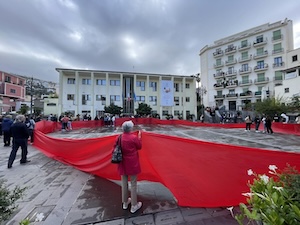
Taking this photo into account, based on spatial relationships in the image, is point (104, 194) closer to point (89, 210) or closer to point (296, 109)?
point (89, 210)

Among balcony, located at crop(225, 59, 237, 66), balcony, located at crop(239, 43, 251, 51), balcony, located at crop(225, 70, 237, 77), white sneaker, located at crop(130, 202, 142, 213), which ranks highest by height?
balcony, located at crop(239, 43, 251, 51)

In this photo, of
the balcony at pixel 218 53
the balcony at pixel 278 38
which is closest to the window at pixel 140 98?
the balcony at pixel 218 53

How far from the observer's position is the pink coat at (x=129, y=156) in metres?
2.67

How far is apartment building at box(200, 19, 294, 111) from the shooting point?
1404 inches

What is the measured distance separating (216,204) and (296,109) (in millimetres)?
19227

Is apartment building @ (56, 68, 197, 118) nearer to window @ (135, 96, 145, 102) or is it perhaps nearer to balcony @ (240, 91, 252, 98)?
window @ (135, 96, 145, 102)

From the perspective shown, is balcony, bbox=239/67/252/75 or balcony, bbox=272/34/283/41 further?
balcony, bbox=239/67/252/75

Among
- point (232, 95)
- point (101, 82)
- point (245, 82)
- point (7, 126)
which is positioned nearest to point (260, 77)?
point (245, 82)

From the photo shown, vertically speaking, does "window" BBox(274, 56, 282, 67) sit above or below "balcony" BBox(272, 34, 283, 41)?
below

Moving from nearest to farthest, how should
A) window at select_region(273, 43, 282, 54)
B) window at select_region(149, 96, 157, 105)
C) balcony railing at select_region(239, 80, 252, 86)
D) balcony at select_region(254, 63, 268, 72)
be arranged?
window at select_region(273, 43, 282, 54), balcony at select_region(254, 63, 268, 72), window at select_region(149, 96, 157, 105), balcony railing at select_region(239, 80, 252, 86)

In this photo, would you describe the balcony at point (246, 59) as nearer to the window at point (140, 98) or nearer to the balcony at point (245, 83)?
the balcony at point (245, 83)

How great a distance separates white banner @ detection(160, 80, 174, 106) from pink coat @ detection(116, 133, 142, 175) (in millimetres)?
33624

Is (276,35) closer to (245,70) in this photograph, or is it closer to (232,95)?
(245,70)

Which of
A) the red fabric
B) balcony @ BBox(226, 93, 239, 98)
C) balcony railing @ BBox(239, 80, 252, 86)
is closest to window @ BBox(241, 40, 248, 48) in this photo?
balcony railing @ BBox(239, 80, 252, 86)
